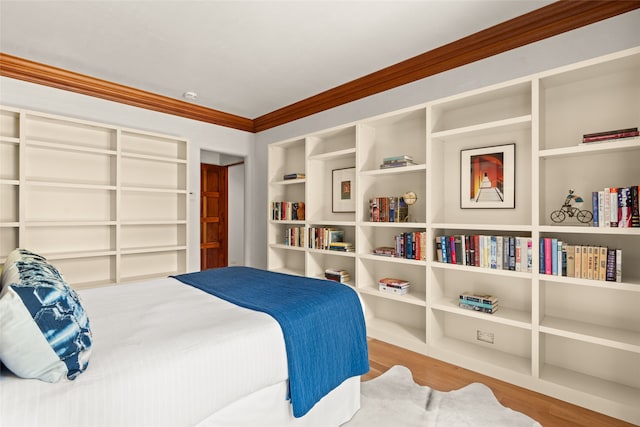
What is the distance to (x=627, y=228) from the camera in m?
1.87

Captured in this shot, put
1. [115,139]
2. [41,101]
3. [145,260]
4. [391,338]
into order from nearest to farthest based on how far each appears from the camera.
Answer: [391,338] < [41,101] < [115,139] < [145,260]

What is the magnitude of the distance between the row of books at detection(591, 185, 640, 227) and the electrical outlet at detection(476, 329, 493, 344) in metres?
1.18

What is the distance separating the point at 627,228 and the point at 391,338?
1.89 metres

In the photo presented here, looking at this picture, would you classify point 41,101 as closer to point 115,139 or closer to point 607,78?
point 115,139

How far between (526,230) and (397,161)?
1197 millimetres

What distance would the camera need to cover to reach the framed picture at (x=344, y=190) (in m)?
3.62

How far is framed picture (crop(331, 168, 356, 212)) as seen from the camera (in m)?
3.62

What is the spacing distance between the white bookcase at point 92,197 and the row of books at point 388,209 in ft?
7.59

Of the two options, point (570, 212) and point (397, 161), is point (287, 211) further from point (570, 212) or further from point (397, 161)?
point (570, 212)

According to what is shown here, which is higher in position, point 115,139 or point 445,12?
point 445,12

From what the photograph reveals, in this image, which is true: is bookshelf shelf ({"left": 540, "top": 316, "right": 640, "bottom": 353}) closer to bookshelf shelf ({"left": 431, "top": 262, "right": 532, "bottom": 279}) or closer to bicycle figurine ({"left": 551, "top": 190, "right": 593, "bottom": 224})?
bookshelf shelf ({"left": 431, "top": 262, "right": 532, "bottom": 279})

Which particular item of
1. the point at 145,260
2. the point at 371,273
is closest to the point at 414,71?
→ the point at 371,273

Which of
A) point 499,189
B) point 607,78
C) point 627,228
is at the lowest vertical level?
point 627,228

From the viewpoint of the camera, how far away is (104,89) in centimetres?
352
